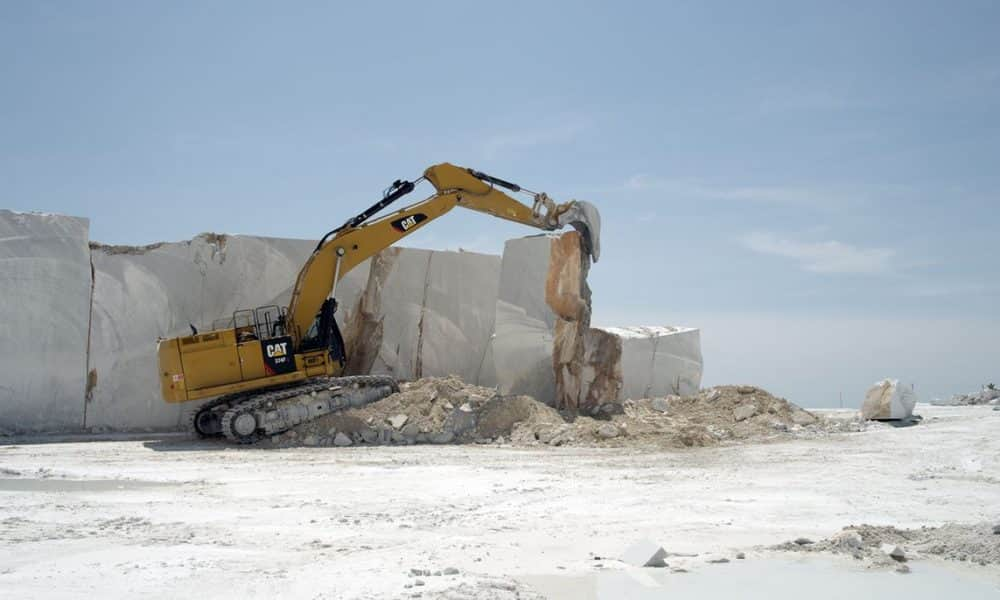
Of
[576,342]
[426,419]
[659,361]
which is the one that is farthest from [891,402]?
[426,419]

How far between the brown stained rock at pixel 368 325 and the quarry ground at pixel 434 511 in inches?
184

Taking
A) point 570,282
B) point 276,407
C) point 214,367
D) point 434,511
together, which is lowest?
point 434,511

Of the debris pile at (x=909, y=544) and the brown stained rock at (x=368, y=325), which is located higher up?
the brown stained rock at (x=368, y=325)

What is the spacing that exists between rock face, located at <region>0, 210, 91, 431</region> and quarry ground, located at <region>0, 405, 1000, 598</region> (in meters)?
2.25

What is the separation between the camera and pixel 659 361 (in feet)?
56.3

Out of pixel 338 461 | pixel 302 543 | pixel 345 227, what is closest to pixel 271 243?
pixel 345 227

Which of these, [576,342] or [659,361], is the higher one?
[576,342]

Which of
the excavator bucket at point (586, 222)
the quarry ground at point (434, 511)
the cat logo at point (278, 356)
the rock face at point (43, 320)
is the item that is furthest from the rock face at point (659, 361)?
the rock face at point (43, 320)

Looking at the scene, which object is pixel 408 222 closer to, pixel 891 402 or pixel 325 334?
pixel 325 334

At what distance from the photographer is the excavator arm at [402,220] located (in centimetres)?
1416

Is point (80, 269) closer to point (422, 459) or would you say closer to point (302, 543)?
point (422, 459)

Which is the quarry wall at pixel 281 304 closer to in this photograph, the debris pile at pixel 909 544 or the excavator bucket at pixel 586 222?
the excavator bucket at pixel 586 222

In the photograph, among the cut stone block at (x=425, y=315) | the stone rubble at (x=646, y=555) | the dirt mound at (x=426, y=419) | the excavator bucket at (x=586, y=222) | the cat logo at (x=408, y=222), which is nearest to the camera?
the stone rubble at (x=646, y=555)

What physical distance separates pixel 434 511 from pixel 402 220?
8.32m
